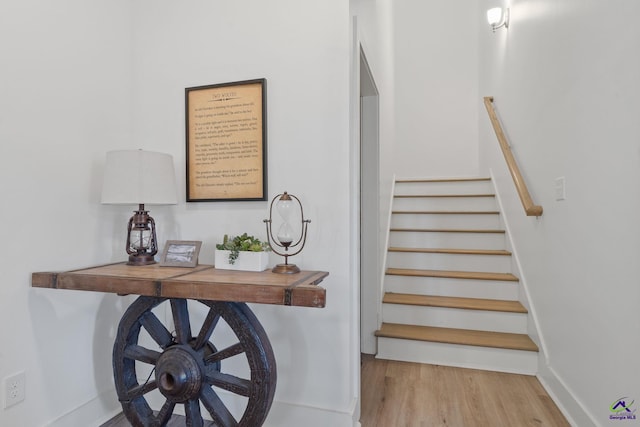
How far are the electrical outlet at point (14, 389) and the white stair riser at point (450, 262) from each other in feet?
8.56

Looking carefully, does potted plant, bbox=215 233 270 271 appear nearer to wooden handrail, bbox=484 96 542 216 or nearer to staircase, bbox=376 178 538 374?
staircase, bbox=376 178 538 374

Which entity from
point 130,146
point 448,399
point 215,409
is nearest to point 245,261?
point 215,409

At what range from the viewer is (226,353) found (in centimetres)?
141

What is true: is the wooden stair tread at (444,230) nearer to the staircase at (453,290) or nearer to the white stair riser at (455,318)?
the staircase at (453,290)

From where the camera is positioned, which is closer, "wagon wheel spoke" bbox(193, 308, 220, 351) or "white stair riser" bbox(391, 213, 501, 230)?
"wagon wheel spoke" bbox(193, 308, 220, 351)

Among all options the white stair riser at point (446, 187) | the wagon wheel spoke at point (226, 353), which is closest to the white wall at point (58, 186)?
the wagon wheel spoke at point (226, 353)

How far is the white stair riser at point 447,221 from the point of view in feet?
11.2

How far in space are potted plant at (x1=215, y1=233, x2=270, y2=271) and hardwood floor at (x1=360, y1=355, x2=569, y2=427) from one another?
3.43ft

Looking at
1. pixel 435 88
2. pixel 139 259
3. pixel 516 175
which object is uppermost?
pixel 435 88

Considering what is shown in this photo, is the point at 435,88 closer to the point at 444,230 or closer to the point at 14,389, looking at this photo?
the point at 444,230

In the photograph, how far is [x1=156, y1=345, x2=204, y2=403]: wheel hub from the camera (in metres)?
1.37

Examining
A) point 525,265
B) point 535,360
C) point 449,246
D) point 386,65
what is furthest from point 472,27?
A: point 535,360

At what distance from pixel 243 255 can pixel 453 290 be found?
2031mm

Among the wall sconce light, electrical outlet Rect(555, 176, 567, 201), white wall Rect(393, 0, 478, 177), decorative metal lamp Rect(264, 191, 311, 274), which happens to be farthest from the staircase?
the wall sconce light
